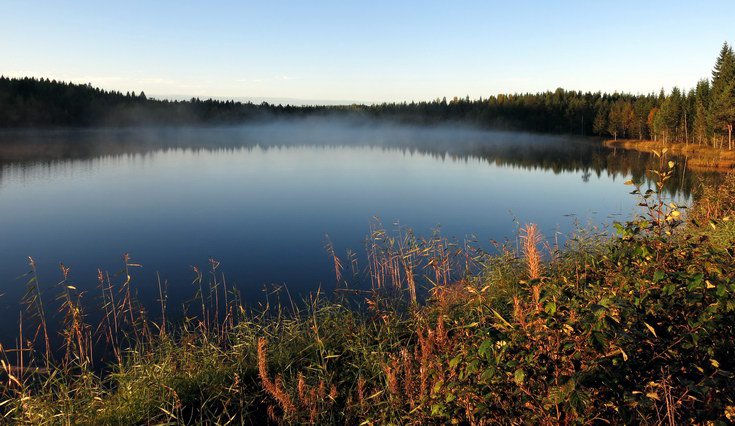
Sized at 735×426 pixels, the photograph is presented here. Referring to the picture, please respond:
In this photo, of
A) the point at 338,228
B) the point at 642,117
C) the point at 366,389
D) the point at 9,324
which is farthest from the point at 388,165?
the point at 642,117

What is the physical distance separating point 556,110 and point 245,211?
151m

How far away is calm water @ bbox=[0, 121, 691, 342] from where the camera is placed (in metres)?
17.5

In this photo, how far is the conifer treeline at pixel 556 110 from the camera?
72.4 m

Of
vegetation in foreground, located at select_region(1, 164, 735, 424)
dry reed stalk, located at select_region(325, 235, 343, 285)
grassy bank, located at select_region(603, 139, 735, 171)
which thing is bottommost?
dry reed stalk, located at select_region(325, 235, 343, 285)

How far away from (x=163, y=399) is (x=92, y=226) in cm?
2278

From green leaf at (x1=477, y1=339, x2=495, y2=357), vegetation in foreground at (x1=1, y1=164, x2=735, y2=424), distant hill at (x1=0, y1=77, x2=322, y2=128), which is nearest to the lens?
green leaf at (x1=477, y1=339, x2=495, y2=357)

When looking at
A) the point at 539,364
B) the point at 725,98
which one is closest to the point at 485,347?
the point at 539,364

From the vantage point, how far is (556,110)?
155 metres

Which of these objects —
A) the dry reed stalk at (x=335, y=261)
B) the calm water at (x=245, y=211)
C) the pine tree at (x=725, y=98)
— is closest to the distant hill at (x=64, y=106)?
the calm water at (x=245, y=211)

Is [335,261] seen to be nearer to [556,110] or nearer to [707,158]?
[707,158]

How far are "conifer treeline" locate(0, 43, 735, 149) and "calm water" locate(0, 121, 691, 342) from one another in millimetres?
26826

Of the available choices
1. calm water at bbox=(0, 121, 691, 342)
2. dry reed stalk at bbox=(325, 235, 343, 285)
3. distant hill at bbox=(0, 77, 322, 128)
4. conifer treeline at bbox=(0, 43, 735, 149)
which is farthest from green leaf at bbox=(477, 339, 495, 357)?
distant hill at bbox=(0, 77, 322, 128)

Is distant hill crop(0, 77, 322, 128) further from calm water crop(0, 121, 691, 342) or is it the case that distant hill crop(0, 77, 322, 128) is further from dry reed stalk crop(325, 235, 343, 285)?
dry reed stalk crop(325, 235, 343, 285)

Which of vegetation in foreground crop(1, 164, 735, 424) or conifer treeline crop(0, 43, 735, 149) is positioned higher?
conifer treeline crop(0, 43, 735, 149)
